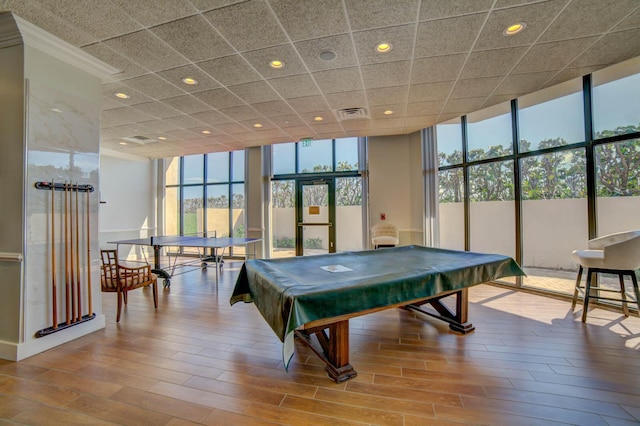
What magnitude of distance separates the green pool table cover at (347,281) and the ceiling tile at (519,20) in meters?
2.26

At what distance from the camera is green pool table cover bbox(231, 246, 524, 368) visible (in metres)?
1.70

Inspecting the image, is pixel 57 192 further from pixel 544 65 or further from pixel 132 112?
pixel 544 65

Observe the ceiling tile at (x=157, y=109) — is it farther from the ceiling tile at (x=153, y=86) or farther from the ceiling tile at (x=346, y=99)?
the ceiling tile at (x=346, y=99)

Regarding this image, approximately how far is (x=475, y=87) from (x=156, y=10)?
3899 mm

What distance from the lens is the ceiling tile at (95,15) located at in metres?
2.15

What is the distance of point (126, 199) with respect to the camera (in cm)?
769

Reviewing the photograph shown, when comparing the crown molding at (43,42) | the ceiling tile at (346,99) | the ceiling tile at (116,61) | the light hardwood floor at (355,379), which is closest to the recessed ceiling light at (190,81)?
the ceiling tile at (116,61)

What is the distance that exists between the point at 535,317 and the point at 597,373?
1197mm

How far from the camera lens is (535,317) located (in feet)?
10.3

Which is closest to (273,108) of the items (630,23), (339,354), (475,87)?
(475,87)

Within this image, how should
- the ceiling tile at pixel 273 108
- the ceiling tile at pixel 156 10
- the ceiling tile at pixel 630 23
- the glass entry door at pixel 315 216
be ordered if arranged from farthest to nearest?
the glass entry door at pixel 315 216 → the ceiling tile at pixel 273 108 → the ceiling tile at pixel 630 23 → the ceiling tile at pixel 156 10

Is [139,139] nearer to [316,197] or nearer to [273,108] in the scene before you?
[273,108]

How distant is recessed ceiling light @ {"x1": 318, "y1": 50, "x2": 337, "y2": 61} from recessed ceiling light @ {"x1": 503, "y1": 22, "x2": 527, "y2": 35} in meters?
1.69

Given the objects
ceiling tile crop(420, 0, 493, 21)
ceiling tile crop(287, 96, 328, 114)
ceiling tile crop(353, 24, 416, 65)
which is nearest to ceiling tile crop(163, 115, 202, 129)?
ceiling tile crop(287, 96, 328, 114)
